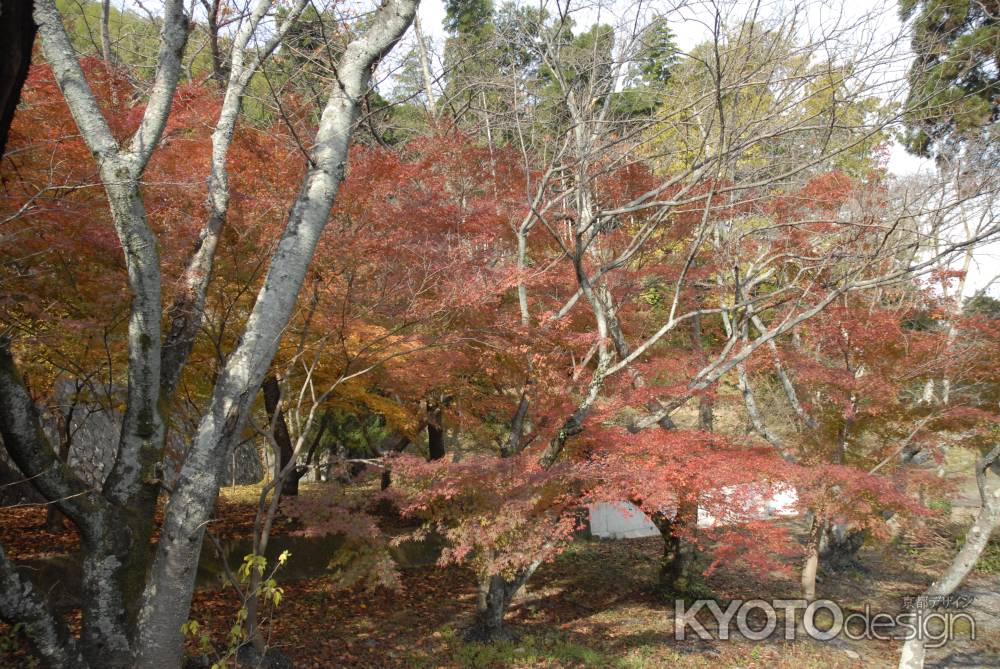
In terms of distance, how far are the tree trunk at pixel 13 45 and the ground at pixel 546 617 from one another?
16.1ft

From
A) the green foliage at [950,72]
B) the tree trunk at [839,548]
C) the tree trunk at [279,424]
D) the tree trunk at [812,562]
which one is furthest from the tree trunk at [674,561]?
the green foliage at [950,72]

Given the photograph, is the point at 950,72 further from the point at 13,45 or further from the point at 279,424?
the point at 279,424

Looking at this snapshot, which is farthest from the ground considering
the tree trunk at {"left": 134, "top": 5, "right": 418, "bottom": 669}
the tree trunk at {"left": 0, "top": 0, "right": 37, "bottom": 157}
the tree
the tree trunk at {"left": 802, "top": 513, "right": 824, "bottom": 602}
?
the tree trunk at {"left": 0, "top": 0, "right": 37, "bottom": 157}

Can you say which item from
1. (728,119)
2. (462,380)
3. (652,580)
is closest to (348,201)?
(462,380)

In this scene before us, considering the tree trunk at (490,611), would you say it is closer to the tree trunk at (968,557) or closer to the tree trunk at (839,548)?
the tree trunk at (968,557)

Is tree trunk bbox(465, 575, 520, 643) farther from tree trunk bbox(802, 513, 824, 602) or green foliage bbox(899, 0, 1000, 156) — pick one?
green foliage bbox(899, 0, 1000, 156)

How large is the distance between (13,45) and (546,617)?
29.3ft

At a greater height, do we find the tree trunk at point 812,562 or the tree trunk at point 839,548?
the tree trunk at point 812,562

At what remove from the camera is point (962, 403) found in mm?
9352

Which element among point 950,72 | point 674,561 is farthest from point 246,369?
point 674,561

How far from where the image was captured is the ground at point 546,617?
7176 mm

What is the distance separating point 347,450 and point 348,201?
909 cm

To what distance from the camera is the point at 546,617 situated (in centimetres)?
887

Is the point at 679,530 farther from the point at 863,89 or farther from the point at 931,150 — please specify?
the point at 931,150
